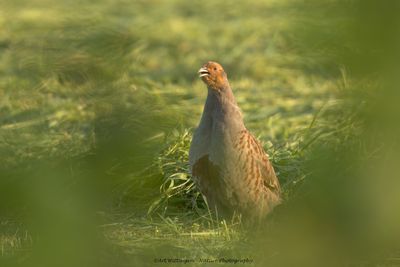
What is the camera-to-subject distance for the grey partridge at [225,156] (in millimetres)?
3459

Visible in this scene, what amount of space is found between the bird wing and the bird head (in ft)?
0.63

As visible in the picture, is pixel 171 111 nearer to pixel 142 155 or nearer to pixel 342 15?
pixel 142 155

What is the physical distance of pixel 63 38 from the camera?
1050 mm

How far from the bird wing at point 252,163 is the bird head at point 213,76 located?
7.6 inches

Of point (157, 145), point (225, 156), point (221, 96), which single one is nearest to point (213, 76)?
point (221, 96)

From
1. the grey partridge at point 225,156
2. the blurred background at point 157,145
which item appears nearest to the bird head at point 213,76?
the grey partridge at point 225,156

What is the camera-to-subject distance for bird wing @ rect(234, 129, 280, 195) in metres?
3.51

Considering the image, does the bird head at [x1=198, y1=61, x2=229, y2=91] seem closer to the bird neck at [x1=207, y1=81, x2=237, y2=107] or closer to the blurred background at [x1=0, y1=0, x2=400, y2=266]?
the bird neck at [x1=207, y1=81, x2=237, y2=107]

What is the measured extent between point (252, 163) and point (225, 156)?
7.1 inches

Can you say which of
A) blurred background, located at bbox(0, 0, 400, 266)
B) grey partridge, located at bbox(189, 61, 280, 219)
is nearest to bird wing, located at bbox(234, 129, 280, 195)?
grey partridge, located at bbox(189, 61, 280, 219)

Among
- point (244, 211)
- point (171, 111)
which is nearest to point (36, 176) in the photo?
point (171, 111)

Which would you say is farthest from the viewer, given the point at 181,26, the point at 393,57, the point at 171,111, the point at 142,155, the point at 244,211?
the point at 181,26

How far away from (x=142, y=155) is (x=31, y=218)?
0.16 m

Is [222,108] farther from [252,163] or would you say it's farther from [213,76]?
[252,163]
